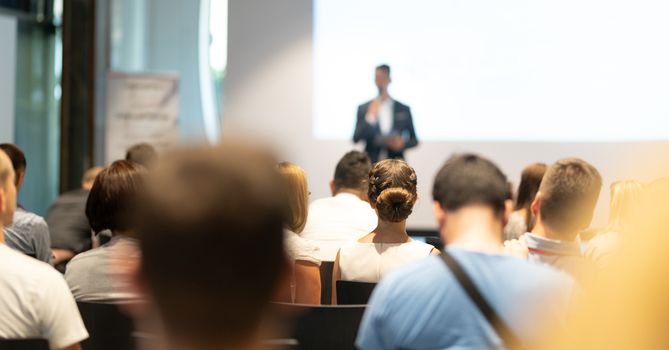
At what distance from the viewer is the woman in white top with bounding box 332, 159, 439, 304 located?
352cm

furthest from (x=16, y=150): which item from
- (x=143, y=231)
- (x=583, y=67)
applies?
(x=583, y=67)

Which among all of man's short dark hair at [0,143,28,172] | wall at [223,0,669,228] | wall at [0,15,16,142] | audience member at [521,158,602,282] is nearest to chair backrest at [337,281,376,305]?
audience member at [521,158,602,282]

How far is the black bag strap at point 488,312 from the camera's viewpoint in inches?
78.2

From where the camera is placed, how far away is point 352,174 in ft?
15.8

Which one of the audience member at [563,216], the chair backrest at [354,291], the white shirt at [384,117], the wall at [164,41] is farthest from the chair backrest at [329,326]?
the wall at [164,41]

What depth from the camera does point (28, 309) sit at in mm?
2246

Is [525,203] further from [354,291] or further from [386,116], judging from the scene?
[386,116]

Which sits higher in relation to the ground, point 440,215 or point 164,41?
point 164,41

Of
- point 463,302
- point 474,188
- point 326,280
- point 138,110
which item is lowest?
point 326,280

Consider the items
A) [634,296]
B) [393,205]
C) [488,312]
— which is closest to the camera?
[634,296]

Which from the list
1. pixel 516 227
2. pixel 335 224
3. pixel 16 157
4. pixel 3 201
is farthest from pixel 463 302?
pixel 16 157

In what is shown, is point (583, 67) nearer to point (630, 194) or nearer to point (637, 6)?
point (637, 6)

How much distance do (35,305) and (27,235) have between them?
2.04 m

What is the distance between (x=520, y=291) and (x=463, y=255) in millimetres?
151
